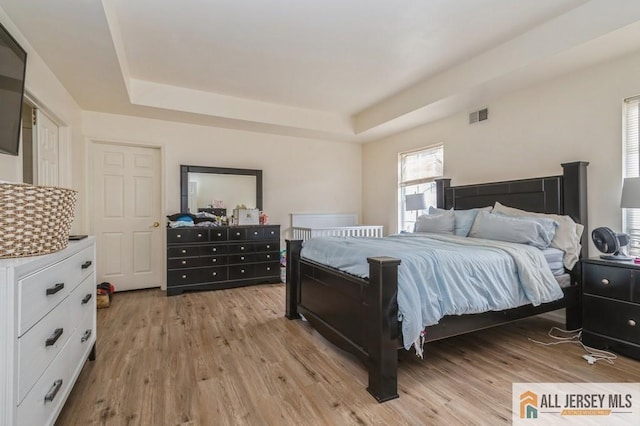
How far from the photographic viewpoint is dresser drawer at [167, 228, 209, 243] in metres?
4.15

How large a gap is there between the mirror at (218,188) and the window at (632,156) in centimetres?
436

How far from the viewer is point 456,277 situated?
83.9 inches

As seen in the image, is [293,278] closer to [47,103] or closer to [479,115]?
[47,103]

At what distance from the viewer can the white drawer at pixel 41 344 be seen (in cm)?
117

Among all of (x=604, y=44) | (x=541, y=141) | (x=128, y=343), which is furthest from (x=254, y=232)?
(x=604, y=44)

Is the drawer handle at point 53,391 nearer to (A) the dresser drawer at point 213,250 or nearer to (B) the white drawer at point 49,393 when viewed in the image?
(B) the white drawer at point 49,393

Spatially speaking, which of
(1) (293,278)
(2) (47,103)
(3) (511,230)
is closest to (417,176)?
(3) (511,230)

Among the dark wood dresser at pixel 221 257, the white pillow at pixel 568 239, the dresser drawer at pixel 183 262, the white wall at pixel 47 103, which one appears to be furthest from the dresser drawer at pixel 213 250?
the white pillow at pixel 568 239

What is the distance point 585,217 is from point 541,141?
90cm

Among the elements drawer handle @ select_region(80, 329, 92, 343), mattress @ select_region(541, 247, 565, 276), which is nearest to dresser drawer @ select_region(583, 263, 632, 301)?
mattress @ select_region(541, 247, 565, 276)

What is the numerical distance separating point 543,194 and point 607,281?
105 centimetres

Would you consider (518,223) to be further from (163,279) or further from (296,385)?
(163,279)

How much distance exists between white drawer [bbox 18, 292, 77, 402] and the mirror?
308 centimetres

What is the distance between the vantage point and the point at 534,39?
2.80m
